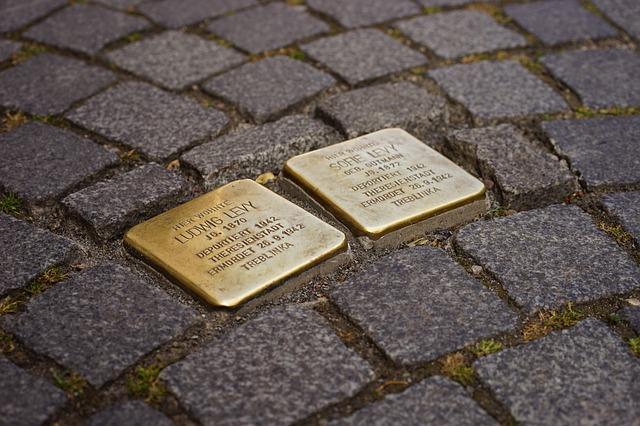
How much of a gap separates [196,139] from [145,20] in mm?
961

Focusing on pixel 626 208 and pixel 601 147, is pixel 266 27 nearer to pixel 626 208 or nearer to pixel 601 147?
pixel 601 147

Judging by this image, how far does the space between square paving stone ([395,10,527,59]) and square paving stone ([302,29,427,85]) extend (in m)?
0.11

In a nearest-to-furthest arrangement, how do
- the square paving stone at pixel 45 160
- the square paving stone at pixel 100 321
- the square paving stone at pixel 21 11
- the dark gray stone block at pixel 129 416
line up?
the dark gray stone block at pixel 129 416 < the square paving stone at pixel 100 321 < the square paving stone at pixel 45 160 < the square paving stone at pixel 21 11

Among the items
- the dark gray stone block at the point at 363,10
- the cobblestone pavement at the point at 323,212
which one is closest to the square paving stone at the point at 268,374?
the cobblestone pavement at the point at 323,212

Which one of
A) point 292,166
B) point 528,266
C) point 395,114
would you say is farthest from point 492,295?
point 395,114

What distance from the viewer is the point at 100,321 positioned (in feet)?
5.99

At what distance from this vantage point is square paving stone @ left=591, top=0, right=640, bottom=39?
10.7 feet

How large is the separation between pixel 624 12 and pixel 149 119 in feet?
6.66

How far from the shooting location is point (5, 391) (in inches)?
65.3

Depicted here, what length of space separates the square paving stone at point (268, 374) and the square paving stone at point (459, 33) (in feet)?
5.19

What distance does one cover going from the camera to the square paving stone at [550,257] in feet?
6.38

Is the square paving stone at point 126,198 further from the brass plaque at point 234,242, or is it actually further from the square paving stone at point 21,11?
the square paving stone at point 21,11

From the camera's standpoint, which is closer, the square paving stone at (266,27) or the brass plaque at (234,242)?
the brass plaque at (234,242)

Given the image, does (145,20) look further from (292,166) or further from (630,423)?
(630,423)
